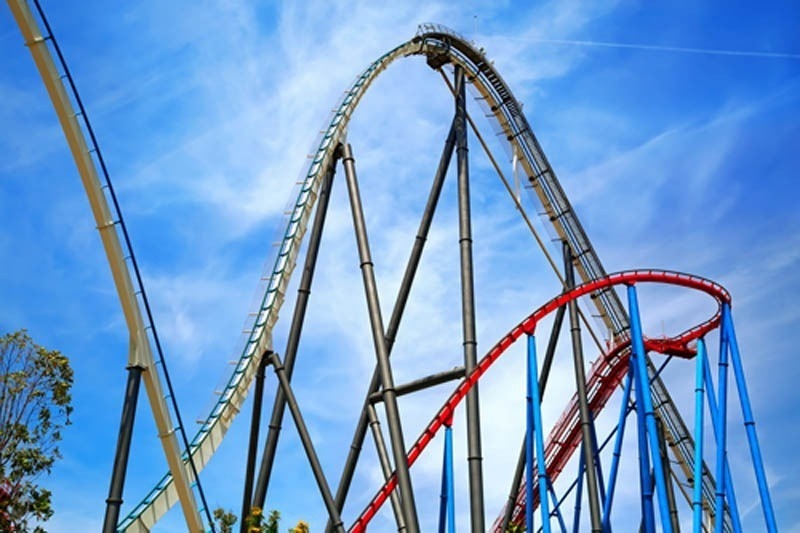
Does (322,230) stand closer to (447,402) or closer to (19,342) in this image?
(447,402)

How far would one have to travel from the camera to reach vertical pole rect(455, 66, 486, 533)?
40.7 ft

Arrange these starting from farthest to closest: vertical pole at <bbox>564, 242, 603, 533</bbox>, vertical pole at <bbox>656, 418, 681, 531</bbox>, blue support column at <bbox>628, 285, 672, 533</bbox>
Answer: vertical pole at <bbox>656, 418, 681, 531</bbox>, vertical pole at <bbox>564, 242, 603, 533</bbox>, blue support column at <bbox>628, 285, 672, 533</bbox>

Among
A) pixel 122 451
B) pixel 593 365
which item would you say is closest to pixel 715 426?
pixel 593 365

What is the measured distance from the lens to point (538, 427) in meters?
14.8

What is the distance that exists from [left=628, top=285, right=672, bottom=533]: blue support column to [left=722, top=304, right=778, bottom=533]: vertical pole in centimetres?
127

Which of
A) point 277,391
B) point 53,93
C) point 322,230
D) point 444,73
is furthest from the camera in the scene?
point 444,73

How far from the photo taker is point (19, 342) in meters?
12.7

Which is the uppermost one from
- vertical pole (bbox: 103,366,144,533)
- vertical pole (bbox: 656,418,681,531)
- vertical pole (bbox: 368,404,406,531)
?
vertical pole (bbox: 656,418,681,531)

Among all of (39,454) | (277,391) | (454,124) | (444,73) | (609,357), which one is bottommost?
(39,454)

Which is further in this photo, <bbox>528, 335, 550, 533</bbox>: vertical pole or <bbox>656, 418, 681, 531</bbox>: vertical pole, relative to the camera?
<bbox>656, 418, 681, 531</bbox>: vertical pole

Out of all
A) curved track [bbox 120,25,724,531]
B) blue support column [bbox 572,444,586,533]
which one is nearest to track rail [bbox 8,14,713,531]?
curved track [bbox 120,25,724,531]

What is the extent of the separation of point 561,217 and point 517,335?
368 cm

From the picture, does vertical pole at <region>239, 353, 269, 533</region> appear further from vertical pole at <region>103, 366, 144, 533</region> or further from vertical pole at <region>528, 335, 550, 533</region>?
vertical pole at <region>528, 335, 550, 533</region>

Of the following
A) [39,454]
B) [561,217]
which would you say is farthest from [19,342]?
[561,217]
